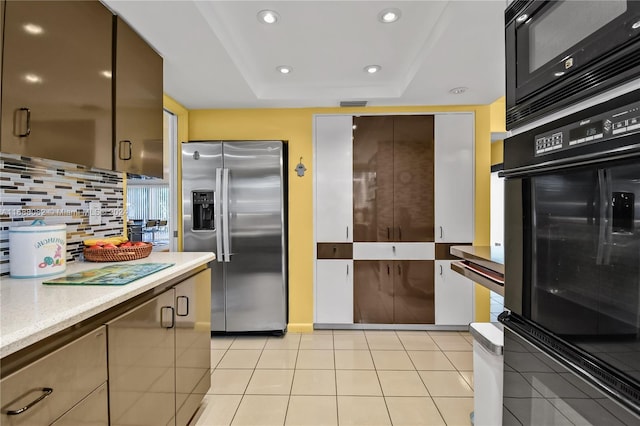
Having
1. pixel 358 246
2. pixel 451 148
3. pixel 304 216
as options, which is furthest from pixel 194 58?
pixel 451 148

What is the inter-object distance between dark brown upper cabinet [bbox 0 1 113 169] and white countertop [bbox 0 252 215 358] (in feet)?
1.79

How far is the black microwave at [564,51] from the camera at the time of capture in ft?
1.90

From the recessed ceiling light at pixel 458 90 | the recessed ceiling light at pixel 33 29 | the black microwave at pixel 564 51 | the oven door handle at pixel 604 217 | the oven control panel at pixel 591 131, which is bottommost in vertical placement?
the oven door handle at pixel 604 217

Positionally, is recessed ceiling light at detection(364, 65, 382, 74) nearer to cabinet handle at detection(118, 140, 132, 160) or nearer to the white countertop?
cabinet handle at detection(118, 140, 132, 160)

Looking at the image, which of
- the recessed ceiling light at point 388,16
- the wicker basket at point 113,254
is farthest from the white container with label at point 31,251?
the recessed ceiling light at point 388,16

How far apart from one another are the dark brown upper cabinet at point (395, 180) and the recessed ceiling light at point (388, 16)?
1415 millimetres

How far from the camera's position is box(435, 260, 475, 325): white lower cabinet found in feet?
11.5

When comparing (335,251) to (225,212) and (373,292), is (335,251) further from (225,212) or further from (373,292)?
(225,212)

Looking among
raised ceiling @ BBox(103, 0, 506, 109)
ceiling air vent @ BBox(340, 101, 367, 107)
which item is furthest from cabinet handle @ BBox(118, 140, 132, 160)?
ceiling air vent @ BBox(340, 101, 367, 107)

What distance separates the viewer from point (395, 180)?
11.4 feet

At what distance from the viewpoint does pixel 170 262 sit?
185 centimetres

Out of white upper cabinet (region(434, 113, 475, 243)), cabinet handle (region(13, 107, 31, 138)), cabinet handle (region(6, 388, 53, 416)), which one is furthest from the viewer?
white upper cabinet (region(434, 113, 475, 243))

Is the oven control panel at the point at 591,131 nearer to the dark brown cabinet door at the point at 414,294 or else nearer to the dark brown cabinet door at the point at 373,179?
the dark brown cabinet door at the point at 373,179

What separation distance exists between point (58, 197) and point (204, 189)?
1.53 metres
